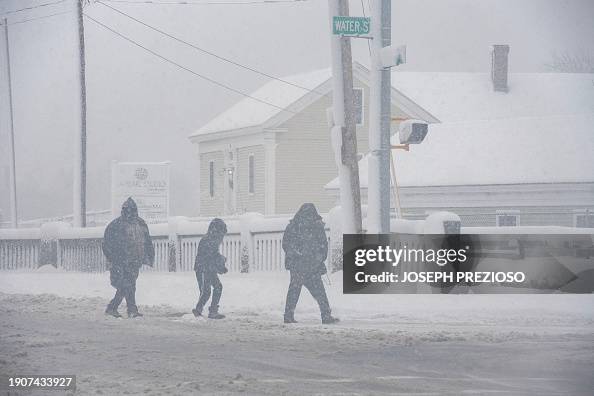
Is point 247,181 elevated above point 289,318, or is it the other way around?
point 247,181

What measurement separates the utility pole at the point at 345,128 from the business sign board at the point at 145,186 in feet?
34.6

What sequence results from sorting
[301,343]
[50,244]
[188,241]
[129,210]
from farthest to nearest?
[50,244] → [188,241] → [129,210] → [301,343]

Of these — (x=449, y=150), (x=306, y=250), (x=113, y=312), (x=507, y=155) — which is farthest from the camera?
(x=449, y=150)

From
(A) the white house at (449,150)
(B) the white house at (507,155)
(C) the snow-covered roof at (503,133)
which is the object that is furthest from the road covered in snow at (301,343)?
(C) the snow-covered roof at (503,133)

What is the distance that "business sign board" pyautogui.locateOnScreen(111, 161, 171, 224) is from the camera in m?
24.1

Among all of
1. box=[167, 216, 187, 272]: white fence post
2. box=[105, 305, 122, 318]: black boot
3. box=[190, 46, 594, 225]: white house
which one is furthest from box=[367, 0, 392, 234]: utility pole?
box=[190, 46, 594, 225]: white house

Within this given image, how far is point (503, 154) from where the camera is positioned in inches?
1013

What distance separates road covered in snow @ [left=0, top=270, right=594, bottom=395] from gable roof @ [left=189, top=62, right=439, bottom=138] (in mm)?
11619

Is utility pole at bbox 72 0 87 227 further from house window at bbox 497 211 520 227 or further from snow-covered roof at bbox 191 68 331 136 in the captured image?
house window at bbox 497 211 520 227

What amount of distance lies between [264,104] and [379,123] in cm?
1682

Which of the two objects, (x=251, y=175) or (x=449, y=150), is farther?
(x=251, y=175)

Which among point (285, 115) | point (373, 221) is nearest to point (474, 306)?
point (373, 221)

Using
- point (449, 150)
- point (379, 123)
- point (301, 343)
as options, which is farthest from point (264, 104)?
point (301, 343)

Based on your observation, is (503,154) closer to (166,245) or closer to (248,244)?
(166,245)
